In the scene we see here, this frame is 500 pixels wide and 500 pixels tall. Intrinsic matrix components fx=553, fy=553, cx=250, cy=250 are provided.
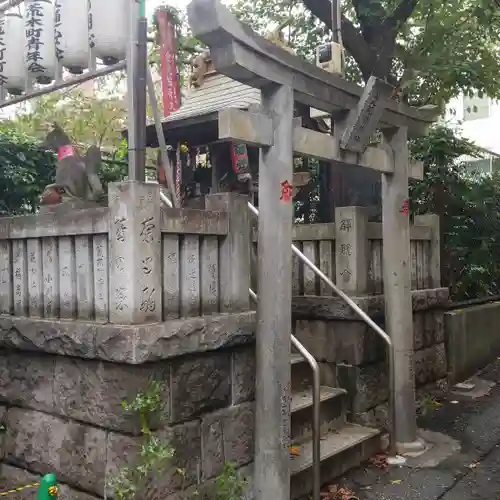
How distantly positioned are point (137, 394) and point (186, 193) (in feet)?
21.0

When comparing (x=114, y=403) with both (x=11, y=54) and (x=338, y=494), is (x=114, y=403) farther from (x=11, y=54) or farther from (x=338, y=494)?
(x=11, y=54)

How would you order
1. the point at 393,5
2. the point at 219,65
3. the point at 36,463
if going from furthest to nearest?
the point at 393,5
the point at 36,463
the point at 219,65

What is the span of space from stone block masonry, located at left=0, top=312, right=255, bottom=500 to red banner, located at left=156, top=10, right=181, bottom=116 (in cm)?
693

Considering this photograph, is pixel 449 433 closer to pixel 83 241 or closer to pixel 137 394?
pixel 137 394

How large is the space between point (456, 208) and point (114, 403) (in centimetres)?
805

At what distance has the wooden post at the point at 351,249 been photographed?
6254 millimetres

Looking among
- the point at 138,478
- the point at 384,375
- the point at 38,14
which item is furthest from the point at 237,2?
the point at 138,478

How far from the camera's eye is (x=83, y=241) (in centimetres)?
432

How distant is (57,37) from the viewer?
200 inches

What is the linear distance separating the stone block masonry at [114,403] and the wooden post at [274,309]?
24 centimetres

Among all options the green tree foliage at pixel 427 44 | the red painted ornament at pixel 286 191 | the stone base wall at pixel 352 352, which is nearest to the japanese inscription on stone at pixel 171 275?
the red painted ornament at pixel 286 191

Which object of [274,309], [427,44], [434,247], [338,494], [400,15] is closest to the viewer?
[274,309]

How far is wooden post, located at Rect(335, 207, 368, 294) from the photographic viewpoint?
20.5 ft

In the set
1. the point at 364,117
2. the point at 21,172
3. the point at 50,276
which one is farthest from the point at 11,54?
the point at 364,117
